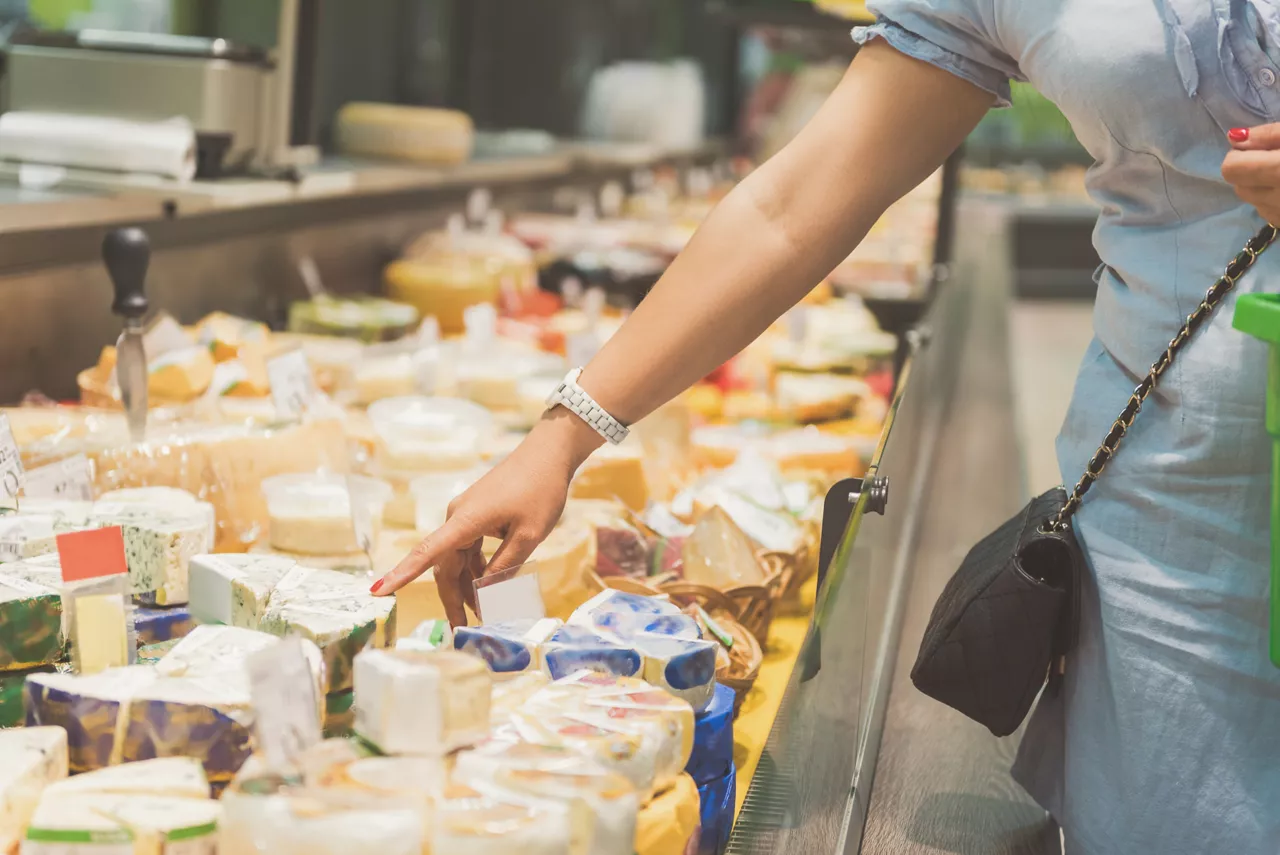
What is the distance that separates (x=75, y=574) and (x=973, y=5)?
3.40 ft

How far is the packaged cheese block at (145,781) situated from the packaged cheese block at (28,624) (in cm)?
26

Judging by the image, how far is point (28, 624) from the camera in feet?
4.06

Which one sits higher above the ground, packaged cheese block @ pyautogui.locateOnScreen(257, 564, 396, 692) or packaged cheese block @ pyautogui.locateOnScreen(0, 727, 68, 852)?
packaged cheese block @ pyautogui.locateOnScreen(257, 564, 396, 692)

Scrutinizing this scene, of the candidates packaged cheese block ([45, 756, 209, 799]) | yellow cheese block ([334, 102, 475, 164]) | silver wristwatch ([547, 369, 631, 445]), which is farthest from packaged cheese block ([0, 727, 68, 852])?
yellow cheese block ([334, 102, 475, 164])

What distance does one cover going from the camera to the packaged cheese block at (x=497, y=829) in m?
0.87

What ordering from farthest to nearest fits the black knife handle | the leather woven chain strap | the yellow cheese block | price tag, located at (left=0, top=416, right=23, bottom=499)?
1. the yellow cheese block
2. the black knife handle
3. price tag, located at (left=0, top=416, right=23, bottom=499)
4. the leather woven chain strap

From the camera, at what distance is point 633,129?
248 inches

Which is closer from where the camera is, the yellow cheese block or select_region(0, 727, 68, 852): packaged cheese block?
select_region(0, 727, 68, 852): packaged cheese block

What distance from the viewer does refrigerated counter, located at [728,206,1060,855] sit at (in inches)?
47.1

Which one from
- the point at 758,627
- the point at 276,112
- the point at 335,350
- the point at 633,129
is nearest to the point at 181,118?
the point at 276,112

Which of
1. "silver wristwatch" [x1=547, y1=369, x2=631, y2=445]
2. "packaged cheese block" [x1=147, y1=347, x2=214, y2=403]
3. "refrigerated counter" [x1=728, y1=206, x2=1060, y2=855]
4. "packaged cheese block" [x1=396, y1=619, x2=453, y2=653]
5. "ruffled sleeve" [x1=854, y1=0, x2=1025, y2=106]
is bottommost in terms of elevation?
"refrigerated counter" [x1=728, y1=206, x2=1060, y2=855]

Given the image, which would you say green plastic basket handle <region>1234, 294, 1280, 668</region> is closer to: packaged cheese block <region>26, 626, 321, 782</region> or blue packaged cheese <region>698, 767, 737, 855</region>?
blue packaged cheese <region>698, 767, 737, 855</region>

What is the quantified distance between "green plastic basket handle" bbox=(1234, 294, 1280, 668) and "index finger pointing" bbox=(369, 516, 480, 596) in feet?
2.39

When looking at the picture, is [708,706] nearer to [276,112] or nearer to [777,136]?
[276,112]
